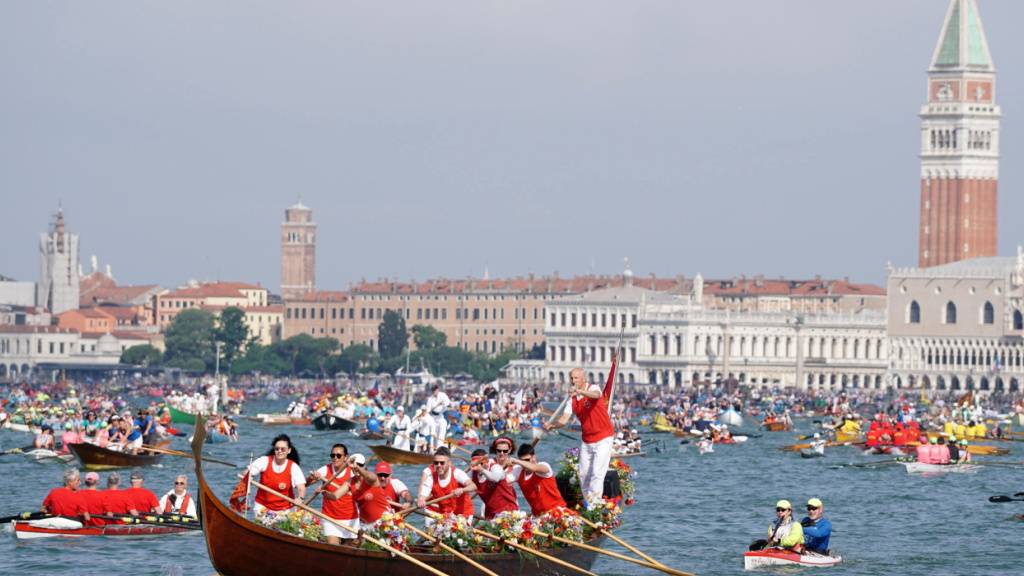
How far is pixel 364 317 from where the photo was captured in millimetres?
192000

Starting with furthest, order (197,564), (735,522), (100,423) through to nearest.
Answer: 1. (100,423)
2. (735,522)
3. (197,564)

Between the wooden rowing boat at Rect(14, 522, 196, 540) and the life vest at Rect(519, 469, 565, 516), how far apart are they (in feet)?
26.1

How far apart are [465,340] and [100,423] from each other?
13071 centimetres

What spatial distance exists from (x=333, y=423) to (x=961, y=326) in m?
83.6

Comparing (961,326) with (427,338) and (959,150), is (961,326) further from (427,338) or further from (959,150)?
(427,338)

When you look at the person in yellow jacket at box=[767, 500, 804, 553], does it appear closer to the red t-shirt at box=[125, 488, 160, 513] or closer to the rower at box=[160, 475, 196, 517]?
the rower at box=[160, 475, 196, 517]

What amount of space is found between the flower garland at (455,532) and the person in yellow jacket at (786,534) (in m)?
6.50

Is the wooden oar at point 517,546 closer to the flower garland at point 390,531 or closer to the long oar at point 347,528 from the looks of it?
the flower garland at point 390,531

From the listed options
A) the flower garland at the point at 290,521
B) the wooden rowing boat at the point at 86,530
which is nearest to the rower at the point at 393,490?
the flower garland at the point at 290,521

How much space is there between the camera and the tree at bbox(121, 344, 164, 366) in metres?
180

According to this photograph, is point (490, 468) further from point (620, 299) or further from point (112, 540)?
point (620, 299)

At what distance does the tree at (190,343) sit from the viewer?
17600 cm

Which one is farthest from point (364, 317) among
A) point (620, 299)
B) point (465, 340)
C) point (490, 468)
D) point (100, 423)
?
point (490, 468)

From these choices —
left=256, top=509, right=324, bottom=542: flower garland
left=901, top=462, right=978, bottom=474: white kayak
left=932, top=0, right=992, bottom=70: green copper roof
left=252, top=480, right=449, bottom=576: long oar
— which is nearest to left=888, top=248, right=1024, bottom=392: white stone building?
left=932, top=0, right=992, bottom=70: green copper roof
